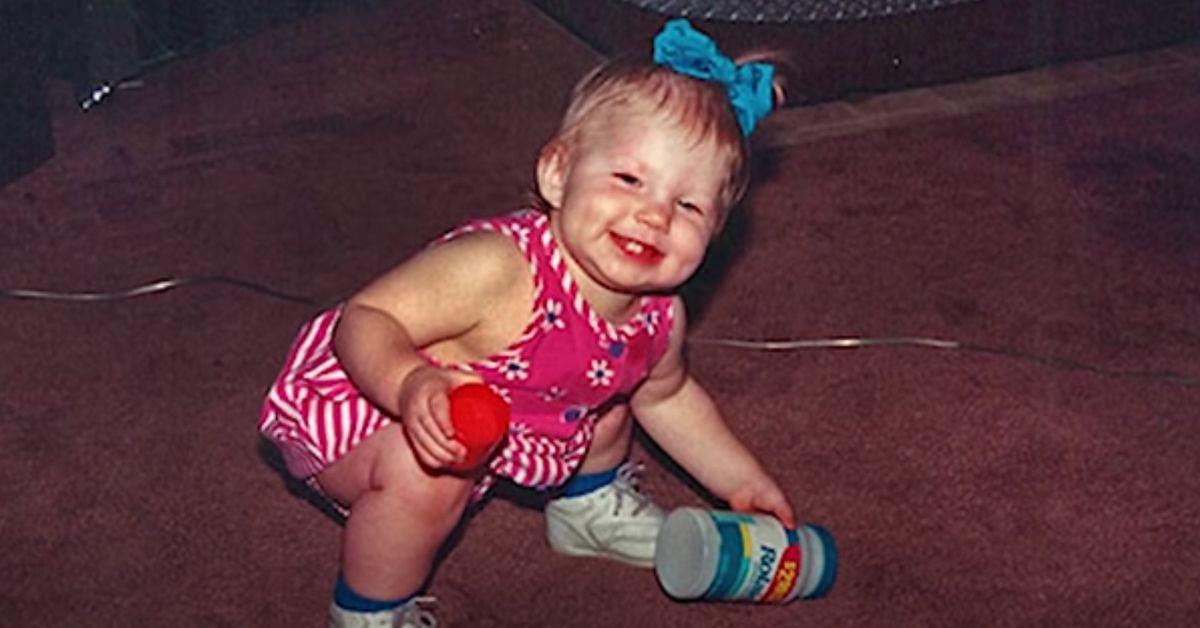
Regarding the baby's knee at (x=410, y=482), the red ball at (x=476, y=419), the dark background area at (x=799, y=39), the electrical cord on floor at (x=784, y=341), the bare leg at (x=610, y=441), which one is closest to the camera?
the red ball at (x=476, y=419)

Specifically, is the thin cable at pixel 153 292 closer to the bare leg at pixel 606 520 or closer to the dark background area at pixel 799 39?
the dark background area at pixel 799 39

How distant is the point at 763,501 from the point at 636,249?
255mm

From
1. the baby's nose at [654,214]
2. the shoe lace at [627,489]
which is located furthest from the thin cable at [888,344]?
the baby's nose at [654,214]

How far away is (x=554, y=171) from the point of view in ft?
3.89

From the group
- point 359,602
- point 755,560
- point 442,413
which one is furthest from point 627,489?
point 442,413

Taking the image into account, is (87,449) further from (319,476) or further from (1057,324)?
(1057,324)

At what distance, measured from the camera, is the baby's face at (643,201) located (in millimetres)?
1125

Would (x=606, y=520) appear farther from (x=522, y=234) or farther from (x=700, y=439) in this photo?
(x=522, y=234)

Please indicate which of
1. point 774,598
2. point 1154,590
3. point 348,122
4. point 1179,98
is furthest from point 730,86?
point 1179,98

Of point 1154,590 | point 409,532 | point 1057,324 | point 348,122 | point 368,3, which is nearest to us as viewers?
point 409,532

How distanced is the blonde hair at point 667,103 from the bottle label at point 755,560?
0.25 metres

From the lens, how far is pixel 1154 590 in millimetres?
1244

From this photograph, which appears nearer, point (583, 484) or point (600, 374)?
point (600, 374)

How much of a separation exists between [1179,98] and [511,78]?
3.14 ft
